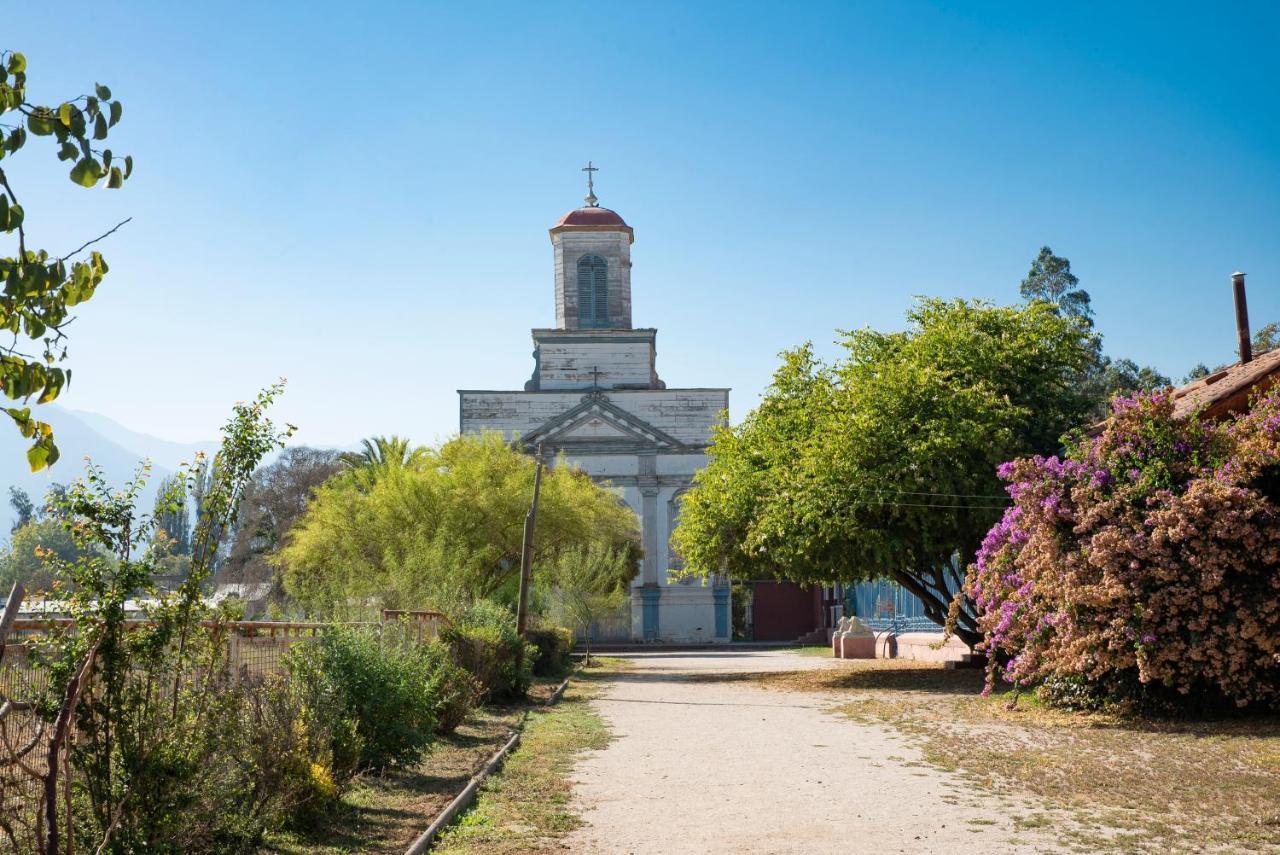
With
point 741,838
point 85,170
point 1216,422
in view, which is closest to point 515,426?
point 1216,422

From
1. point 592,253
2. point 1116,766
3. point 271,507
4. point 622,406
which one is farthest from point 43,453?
point 271,507

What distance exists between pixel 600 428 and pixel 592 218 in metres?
10.7

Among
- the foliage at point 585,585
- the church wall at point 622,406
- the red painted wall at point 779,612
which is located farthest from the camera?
the red painted wall at point 779,612

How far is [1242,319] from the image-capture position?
2272cm

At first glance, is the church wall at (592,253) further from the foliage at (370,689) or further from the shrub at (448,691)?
the foliage at (370,689)

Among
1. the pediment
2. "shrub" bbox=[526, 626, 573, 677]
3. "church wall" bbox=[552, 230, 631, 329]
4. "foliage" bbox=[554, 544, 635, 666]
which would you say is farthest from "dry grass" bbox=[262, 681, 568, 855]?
"church wall" bbox=[552, 230, 631, 329]

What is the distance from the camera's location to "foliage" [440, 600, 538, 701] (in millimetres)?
Answer: 19156

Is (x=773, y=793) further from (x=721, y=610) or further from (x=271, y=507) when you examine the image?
(x=271, y=507)

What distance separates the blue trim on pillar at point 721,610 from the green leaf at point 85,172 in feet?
184

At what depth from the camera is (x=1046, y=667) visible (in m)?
17.2

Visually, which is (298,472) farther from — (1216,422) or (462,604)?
(1216,422)

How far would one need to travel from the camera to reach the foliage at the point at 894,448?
24.7m

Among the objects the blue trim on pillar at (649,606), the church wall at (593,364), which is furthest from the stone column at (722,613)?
the church wall at (593,364)

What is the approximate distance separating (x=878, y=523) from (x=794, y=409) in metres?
4.07
